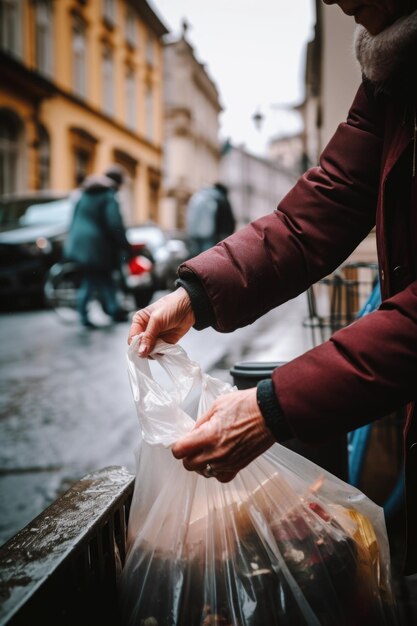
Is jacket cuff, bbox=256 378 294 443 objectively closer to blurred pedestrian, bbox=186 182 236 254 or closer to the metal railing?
the metal railing

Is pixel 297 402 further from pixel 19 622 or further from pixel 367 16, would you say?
pixel 367 16

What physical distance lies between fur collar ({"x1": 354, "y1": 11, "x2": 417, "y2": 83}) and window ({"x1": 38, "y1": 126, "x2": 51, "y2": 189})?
16728 mm

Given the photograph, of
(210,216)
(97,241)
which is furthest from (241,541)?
(210,216)

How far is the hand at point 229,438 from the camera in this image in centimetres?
95

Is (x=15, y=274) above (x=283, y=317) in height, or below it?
above

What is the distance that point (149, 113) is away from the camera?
24.9 meters

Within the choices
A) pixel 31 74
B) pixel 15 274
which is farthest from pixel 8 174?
pixel 15 274

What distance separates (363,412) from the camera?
0.91 m

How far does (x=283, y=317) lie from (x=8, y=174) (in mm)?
11416

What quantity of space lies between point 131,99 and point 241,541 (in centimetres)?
2418

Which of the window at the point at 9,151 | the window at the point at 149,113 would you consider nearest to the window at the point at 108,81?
the window at the point at 149,113

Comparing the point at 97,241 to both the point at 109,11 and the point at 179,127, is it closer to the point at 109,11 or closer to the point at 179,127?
the point at 109,11

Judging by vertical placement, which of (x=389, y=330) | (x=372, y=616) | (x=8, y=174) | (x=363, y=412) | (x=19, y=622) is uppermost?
(x=8, y=174)

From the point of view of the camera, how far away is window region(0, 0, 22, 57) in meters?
15.3
